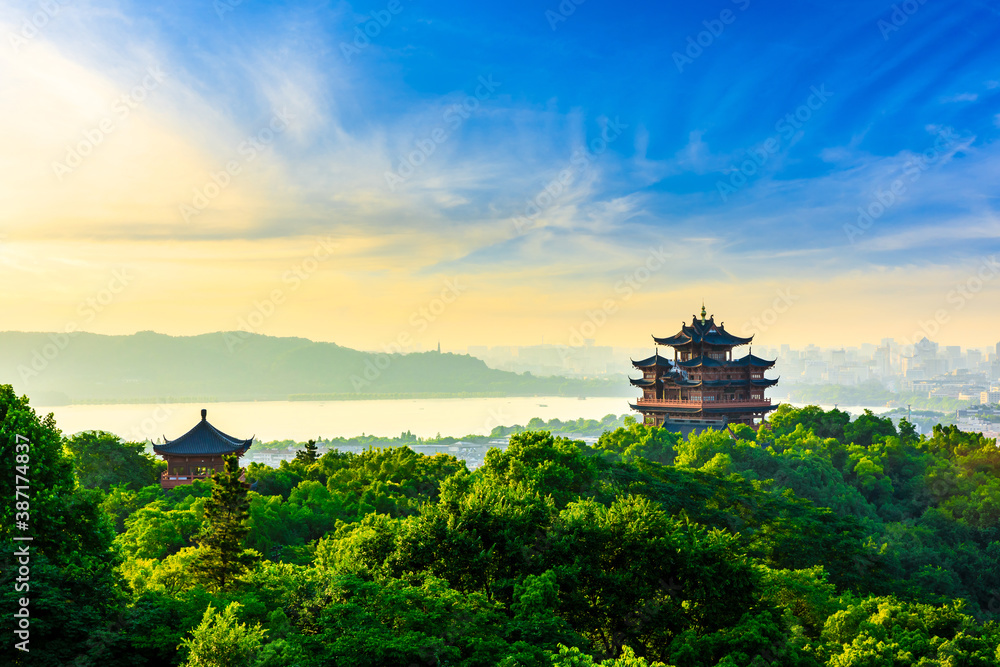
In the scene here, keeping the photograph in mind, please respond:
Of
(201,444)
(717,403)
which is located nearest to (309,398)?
(717,403)

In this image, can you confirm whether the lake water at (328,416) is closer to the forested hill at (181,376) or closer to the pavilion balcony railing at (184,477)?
the forested hill at (181,376)

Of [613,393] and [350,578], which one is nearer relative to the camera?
[350,578]

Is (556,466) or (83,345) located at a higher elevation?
(83,345)

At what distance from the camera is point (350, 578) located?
1261 centimetres

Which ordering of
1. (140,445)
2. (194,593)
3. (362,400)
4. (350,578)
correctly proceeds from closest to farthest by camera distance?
(350,578) → (194,593) → (140,445) → (362,400)

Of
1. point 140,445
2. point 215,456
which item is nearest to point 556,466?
point 215,456

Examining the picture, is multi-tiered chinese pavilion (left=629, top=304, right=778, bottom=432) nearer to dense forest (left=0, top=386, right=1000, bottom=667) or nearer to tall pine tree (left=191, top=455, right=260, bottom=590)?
dense forest (left=0, top=386, right=1000, bottom=667)

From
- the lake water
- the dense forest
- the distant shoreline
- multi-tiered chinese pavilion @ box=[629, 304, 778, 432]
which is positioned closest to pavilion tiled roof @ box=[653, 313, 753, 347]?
multi-tiered chinese pavilion @ box=[629, 304, 778, 432]

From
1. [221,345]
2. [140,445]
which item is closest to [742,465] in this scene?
[140,445]

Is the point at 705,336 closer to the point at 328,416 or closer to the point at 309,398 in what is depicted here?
the point at 328,416

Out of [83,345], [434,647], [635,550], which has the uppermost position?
[83,345]

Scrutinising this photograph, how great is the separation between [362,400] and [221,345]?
4971cm

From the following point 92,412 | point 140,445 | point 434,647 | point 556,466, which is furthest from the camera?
point 92,412

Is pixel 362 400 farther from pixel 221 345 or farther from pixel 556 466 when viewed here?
pixel 556 466
